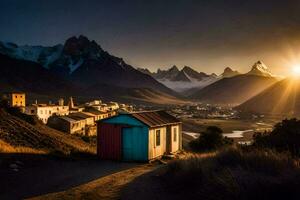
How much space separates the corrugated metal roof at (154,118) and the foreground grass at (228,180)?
860 cm

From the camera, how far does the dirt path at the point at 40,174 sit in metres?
11.3

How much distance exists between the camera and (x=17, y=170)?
1403cm

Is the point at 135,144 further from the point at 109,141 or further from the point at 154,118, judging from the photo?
the point at 154,118

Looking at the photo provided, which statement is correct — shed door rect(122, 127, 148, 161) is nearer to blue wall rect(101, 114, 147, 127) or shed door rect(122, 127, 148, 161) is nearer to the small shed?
the small shed

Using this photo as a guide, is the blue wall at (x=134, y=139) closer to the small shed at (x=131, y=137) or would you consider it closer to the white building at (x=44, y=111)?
the small shed at (x=131, y=137)

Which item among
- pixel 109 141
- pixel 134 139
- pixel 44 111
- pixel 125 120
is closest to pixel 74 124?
pixel 44 111

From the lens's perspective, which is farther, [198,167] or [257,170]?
[198,167]

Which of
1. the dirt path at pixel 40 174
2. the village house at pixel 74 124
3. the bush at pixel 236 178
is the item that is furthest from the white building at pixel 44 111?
the bush at pixel 236 178

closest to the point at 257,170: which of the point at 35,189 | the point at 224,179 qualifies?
the point at 224,179

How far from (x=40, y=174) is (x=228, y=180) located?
28.1 ft

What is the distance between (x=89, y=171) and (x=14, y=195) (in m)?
5.44

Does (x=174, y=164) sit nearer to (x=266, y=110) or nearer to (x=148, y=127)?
(x=148, y=127)

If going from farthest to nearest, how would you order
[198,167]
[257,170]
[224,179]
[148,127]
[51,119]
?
[51,119], [148,127], [198,167], [257,170], [224,179]

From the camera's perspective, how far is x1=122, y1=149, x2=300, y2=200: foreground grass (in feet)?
24.6
